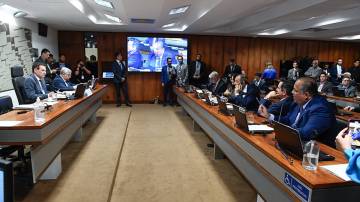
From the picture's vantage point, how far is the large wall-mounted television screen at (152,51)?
8859 mm

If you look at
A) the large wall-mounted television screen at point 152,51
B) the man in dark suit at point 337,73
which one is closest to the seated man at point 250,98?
the large wall-mounted television screen at point 152,51

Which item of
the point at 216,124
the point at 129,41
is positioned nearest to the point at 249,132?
the point at 216,124

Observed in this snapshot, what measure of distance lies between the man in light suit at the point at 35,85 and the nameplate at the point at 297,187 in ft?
11.9

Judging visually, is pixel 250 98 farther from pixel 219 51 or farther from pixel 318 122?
pixel 219 51

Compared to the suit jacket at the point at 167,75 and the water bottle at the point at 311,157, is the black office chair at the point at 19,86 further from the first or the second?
the suit jacket at the point at 167,75

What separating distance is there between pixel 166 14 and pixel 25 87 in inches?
120

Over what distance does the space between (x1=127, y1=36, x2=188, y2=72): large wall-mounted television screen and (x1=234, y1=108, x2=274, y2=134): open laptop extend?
663cm

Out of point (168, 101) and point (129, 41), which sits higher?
point (129, 41)

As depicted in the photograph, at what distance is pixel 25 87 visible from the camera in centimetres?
402

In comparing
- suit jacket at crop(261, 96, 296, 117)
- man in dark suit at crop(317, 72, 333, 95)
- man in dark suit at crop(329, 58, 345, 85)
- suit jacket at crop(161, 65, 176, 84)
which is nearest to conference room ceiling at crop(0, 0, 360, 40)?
man in dark suit at crop(317, 72, 333, 95)

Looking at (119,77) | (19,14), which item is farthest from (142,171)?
(119,77)

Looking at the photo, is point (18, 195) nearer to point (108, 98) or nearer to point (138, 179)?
point (138, 179)

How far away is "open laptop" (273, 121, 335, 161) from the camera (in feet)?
5.51

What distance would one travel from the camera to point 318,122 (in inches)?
86.7
